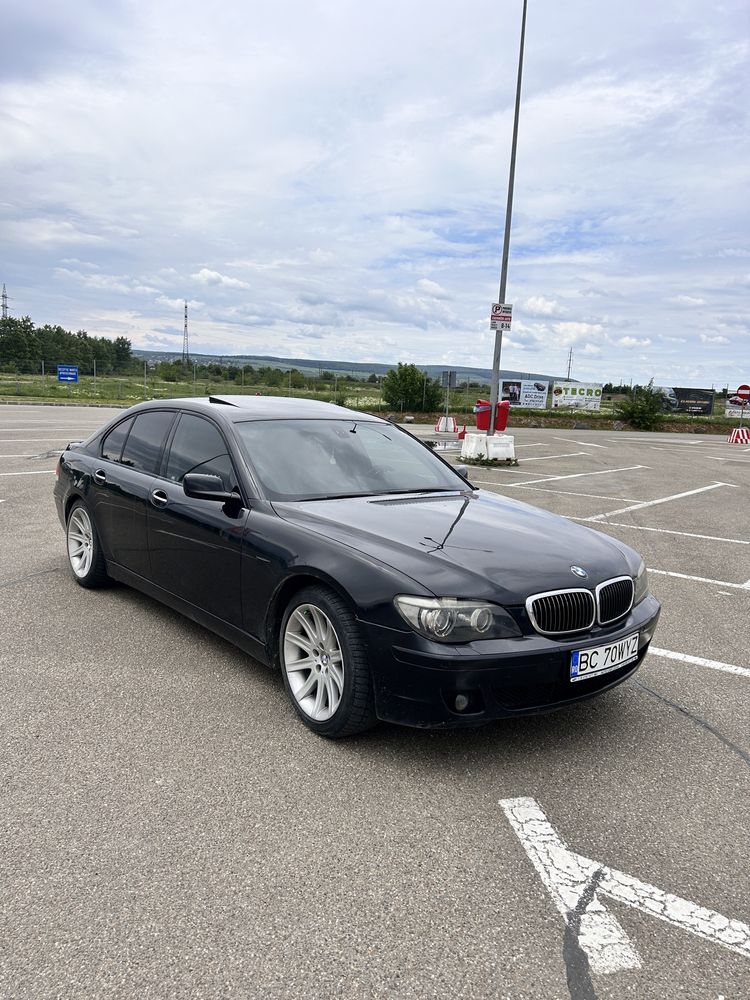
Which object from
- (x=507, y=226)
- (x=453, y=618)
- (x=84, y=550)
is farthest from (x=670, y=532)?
(x=507, y=226)

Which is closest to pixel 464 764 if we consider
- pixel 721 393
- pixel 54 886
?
pixel 54 886

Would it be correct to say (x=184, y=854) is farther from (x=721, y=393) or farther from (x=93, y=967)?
(x=721, y=393)

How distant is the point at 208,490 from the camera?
3.94m

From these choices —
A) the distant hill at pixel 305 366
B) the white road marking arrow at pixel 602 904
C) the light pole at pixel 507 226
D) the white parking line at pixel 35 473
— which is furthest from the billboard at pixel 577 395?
the white road marking arrow at pixel 602 904

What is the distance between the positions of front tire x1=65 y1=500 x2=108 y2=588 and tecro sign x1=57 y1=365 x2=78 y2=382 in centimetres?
4607

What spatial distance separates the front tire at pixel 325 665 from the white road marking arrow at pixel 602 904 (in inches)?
32.0

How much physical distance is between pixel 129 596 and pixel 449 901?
371cm

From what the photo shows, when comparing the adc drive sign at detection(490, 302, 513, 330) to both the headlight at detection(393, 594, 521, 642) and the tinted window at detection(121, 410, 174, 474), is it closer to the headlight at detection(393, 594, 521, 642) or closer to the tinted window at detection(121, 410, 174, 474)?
the tinted window at detection(121, 410, 174, 474)

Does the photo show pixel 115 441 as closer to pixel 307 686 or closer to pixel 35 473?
pixel 307 686

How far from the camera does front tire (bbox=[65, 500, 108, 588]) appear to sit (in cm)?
539

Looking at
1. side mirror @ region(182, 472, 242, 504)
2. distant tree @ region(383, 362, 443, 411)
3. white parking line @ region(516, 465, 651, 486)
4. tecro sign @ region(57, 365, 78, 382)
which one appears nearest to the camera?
side mirror @ region(182, 472, 242, 504)

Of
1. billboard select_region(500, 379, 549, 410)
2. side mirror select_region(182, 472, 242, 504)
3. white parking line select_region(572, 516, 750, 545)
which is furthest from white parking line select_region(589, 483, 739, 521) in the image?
billboard select_region(500, 379, 549, 410)

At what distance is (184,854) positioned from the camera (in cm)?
254

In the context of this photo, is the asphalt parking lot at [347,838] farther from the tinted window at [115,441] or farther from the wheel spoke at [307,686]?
the tinted window at [115,441]
